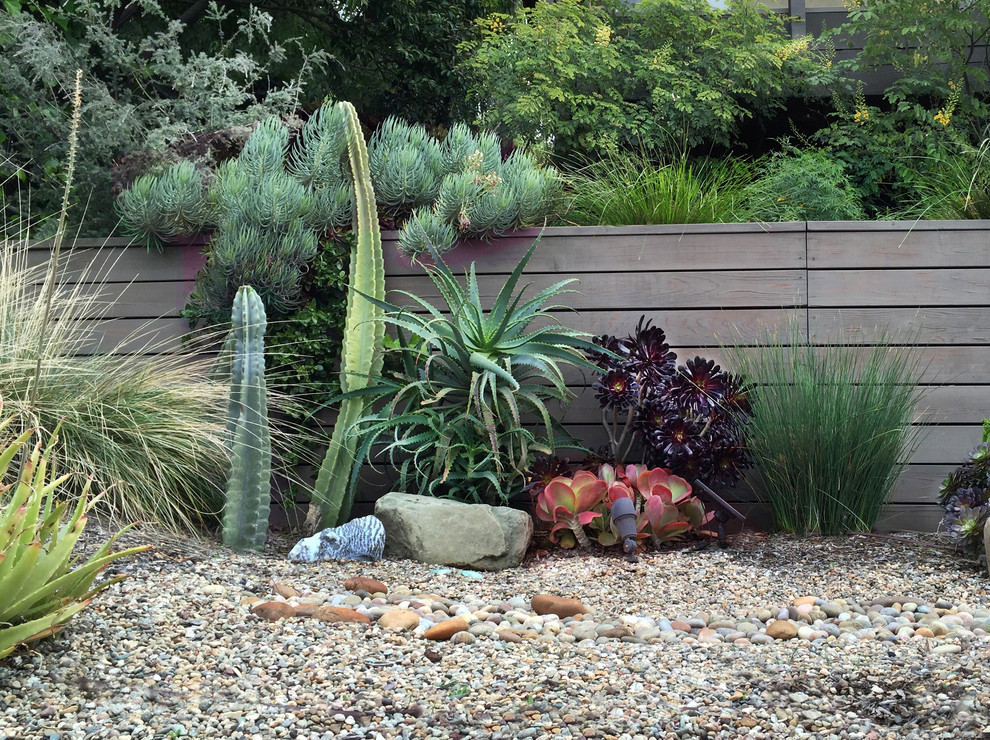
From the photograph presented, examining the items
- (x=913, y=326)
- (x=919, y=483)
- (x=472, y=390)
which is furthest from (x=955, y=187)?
(x=472, y=390)

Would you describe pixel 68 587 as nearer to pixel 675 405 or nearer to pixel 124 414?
pixel 124 414

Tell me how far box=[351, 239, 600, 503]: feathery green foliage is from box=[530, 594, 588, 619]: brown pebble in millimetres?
819

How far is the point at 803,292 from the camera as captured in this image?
13.3 feet

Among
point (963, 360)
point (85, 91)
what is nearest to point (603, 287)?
point (963, 360)

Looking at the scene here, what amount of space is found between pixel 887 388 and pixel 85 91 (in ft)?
13.1

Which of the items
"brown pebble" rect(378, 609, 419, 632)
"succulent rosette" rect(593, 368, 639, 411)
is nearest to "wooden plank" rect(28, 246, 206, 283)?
"succulent rosette" rect(593, 368, 639, 411)

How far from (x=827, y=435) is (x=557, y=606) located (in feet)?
4.41

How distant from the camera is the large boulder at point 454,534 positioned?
3.31 meters

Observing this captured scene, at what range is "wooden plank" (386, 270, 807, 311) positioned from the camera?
4.06m

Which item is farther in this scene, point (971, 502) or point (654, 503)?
point (654, 503)

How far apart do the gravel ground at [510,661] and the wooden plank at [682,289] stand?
1361 millimetres

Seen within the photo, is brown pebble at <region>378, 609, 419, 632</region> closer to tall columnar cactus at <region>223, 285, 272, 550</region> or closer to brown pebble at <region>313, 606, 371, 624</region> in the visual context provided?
brown pebble at <region>313, 606, 371, 624</region>

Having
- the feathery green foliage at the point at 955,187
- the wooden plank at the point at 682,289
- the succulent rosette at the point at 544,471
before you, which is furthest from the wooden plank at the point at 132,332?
the feathery green foliage at the point at 955,187

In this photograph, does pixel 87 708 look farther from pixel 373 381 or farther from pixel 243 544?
pixel 373 381
